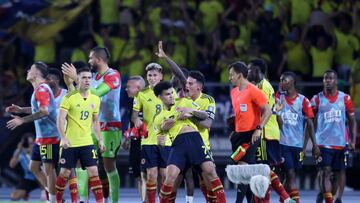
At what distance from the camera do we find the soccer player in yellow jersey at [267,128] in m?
18.9

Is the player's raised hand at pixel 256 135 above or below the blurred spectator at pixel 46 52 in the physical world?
below

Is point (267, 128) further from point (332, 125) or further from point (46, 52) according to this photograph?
point (46, 52)

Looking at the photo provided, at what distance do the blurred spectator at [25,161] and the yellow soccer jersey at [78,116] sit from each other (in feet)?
19.3

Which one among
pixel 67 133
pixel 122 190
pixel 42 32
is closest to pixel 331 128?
pixel 67 133

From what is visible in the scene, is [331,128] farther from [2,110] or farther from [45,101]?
[2,110]

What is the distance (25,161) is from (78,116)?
679cm

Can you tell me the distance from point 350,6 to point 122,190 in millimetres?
5958

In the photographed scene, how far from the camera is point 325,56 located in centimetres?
2550

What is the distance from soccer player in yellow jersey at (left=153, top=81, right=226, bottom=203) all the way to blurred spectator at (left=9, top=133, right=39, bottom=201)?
6969 millimetres

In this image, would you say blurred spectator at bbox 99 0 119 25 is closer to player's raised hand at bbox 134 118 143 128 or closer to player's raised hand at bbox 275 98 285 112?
player's raised hand at bbox 275 98 285 112

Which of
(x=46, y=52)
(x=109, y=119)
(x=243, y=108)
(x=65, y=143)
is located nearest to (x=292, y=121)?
(x=243, y=108)

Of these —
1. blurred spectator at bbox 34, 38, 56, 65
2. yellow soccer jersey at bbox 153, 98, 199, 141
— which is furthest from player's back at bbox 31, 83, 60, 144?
blurred spectator at bbox 34, 38, 56, 65

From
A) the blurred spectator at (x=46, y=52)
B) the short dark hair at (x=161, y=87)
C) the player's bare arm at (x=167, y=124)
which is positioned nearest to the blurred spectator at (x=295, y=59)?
the blurred spectator at (x=46, y=52)

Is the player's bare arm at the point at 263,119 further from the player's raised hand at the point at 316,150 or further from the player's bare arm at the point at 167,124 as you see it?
the player's raised hand at the point at 316,150
